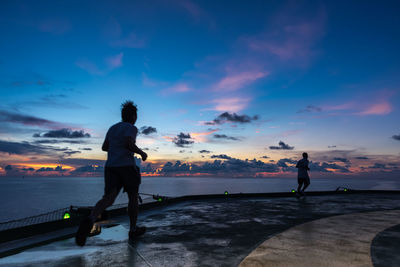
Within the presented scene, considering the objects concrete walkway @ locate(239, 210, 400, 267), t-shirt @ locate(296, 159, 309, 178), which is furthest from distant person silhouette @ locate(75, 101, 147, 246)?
t-shirt @ locate(296, 159, 309, 178)

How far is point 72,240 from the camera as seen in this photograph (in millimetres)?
3559

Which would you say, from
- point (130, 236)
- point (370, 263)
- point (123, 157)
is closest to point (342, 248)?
point (370, 263)

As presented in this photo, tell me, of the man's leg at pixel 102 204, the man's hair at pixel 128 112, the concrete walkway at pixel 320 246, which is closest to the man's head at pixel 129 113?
the man's hair at pixel 128 112

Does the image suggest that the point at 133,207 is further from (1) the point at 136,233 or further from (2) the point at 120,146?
(2) the point at 120,146

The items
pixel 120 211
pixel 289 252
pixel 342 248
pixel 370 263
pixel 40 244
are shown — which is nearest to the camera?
pixel 370 263

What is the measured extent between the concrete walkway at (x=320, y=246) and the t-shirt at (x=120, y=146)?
2.07 m

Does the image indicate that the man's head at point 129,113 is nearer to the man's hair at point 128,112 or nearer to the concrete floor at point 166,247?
the man's hair at point 128,112

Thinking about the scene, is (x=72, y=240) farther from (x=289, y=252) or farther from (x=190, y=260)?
(x=289, y=252)

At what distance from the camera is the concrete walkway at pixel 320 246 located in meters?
2.56

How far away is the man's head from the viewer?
3965 mm

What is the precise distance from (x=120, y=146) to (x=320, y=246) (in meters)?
2.98

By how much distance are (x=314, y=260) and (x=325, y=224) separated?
235cm

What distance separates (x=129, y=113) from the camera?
13.0 feet

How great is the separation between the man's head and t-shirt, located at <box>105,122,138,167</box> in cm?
25
